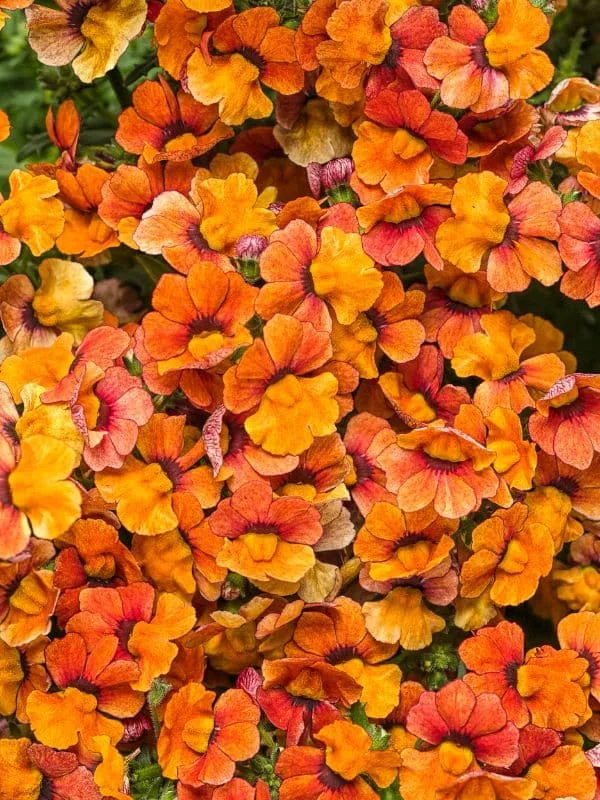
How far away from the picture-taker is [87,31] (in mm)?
1360

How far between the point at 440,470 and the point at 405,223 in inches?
10.4

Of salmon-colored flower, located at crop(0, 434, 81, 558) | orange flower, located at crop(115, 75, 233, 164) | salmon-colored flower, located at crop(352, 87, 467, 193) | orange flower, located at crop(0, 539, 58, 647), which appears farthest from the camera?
orange flower, located at crop(115, 75, 233, 164)

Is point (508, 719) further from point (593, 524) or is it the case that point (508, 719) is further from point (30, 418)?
point (30, 418)

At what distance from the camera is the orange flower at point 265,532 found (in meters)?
1.16

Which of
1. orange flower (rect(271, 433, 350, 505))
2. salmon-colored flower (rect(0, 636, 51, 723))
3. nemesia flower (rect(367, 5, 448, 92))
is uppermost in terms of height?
nemesia flower (rect(367, 5, 448, 92))

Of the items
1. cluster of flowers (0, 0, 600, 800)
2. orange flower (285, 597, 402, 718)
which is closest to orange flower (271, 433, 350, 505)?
cluster of flowers (0, 0, 600, 800)

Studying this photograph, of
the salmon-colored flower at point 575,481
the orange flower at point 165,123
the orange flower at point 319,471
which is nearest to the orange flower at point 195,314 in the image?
the orange flower at point 319,471

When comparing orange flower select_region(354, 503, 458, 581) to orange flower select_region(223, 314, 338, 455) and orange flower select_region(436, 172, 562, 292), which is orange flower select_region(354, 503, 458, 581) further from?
orange flower select_region(436, 172, 562, 292)

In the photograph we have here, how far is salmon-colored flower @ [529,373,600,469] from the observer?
1215 mm

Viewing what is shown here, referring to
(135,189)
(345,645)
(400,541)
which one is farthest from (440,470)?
(135,189)

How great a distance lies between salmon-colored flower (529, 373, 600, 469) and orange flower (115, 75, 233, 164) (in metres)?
0.47

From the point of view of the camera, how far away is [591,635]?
123 centimetres

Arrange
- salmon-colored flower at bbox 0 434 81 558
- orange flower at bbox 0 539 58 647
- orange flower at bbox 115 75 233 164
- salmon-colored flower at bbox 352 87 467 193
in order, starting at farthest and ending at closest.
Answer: orange flower at bbox 115 75 233 164, salmon-colored flower at bbox 352 87 467 193, orange flower at bbox 0 539 58 647, salmon-colored flower at bbox 0 434 81 558

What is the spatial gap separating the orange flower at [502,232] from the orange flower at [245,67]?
23 centimetres
